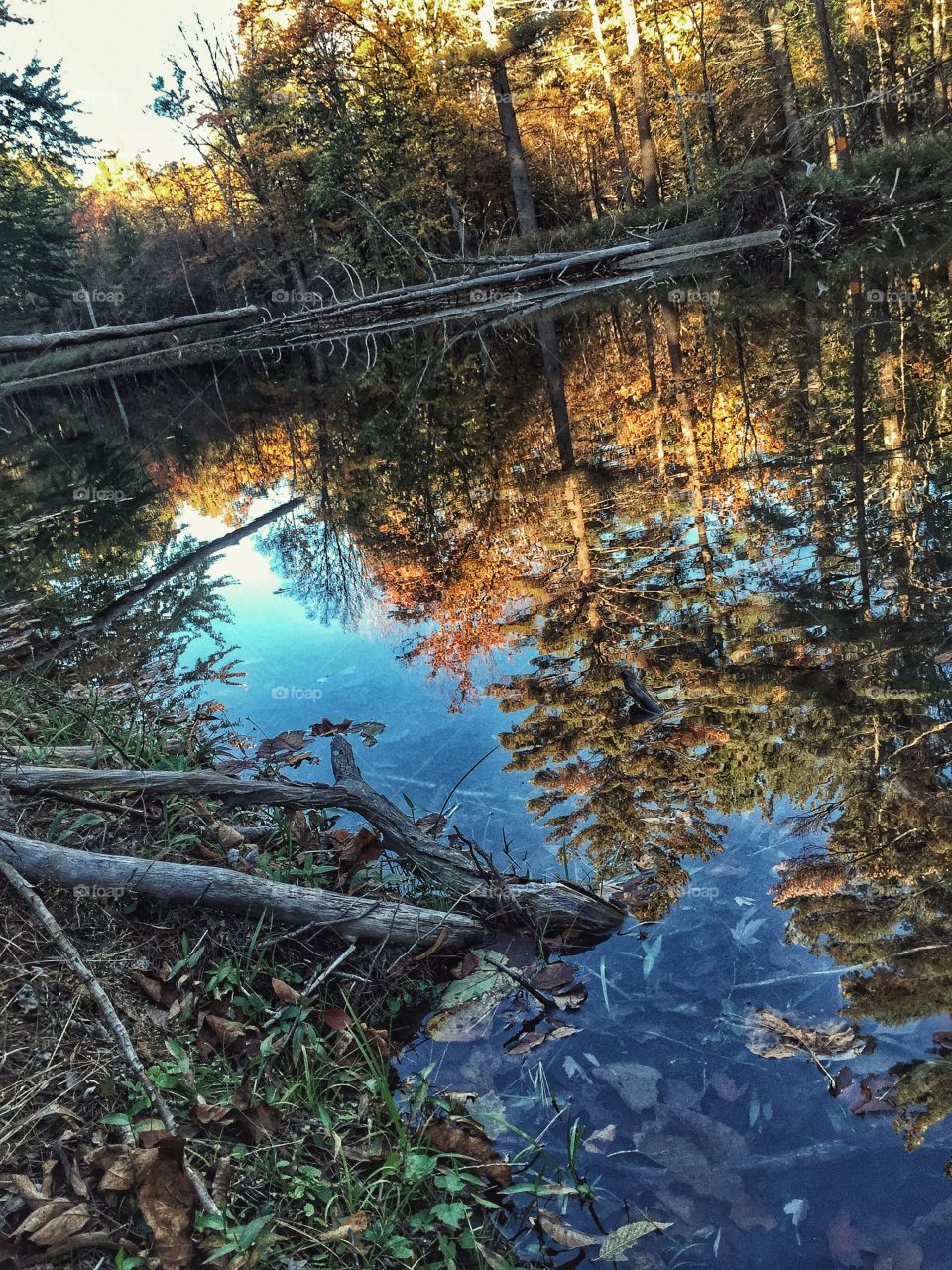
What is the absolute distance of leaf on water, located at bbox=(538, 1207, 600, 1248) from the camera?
72.9 inches

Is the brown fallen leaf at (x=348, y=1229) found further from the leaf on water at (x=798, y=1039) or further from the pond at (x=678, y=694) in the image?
the leaf on water at (x=798, y=1039)

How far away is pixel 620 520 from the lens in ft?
19.5

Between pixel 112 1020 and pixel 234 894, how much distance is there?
67 centimetres

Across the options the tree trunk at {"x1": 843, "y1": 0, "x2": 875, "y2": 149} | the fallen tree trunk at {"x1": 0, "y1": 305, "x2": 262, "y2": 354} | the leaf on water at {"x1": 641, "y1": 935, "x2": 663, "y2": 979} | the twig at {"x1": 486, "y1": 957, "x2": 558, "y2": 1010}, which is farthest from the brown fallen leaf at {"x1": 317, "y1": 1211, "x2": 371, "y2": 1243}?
the tree trunk at {"x1": 843, "y1": 0, "x2": 875, "y2": 149}

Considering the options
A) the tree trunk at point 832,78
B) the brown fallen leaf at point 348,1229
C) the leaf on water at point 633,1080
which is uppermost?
the tree trunk at point 832,78

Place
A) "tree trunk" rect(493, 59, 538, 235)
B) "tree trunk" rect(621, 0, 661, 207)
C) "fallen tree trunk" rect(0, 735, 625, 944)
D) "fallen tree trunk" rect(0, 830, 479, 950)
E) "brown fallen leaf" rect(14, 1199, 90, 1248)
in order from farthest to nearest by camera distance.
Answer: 1. "tree trunk" rect(493, 59, 538, 235)
2. "tree trunk" rect(621, 0, 661, 207)
3. "fallen tree trunk" rect(0, 735, 625, 944)
4. "fallen tree trunk" rect(0, 830, 479, 950)
5. "brown fallen leaf" rect(14, 1199, 90, 1248)

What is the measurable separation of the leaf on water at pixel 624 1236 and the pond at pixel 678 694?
37 mm

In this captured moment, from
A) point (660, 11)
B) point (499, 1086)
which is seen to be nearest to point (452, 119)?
point (660, 11)

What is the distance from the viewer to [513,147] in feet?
80.1

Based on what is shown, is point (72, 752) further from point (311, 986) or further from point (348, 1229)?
point (348, 1229)

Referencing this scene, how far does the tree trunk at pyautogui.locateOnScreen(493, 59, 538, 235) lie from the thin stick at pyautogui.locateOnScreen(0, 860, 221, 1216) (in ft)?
86.1

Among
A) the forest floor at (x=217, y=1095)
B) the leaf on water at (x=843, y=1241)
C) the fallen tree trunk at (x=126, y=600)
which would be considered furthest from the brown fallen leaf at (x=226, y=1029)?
the fallen tree trunk at (x=126, y=600)

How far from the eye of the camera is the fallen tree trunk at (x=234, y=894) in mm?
2646

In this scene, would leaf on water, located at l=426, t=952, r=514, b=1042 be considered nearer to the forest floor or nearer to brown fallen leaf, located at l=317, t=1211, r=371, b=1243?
the forest floor
